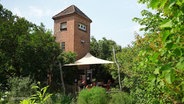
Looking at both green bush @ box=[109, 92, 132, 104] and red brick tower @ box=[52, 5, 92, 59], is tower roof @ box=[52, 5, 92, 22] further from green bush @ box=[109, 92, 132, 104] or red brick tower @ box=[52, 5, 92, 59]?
green bush @ box=[109, 92, 132, 104]

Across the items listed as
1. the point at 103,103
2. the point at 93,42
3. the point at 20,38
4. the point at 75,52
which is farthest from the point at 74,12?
the point at 103,103

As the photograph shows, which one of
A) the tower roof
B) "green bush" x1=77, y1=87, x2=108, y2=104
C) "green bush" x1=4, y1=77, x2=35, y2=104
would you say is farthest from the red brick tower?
"green bush" x1=77, y1=87, x2=108, y2=104

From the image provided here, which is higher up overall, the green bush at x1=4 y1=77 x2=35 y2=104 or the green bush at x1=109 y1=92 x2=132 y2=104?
the green bush at x1=4 y1=77 x2=35 y2=104

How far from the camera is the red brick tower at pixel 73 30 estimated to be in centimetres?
3191

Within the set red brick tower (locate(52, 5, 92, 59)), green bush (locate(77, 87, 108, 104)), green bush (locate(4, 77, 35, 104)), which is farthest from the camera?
red brick tower (locate(52, 5, 92, 59))

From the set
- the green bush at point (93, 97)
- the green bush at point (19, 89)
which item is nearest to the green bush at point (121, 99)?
the green bush at point (93, 97)

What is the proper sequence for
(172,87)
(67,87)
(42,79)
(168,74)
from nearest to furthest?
(168,74) < (172,87) < (42,79) < (67,87)

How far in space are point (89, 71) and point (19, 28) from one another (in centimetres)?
957

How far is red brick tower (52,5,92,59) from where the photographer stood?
31.9 m

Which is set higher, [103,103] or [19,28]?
[19,28]

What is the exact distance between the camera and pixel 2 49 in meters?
24.1

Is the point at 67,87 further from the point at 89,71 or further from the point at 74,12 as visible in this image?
the point at 74,12

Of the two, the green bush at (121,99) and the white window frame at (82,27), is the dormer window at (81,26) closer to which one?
the white window frame at (82,27)

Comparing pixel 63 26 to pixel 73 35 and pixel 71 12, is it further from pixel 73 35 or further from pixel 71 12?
pixel 73 35
